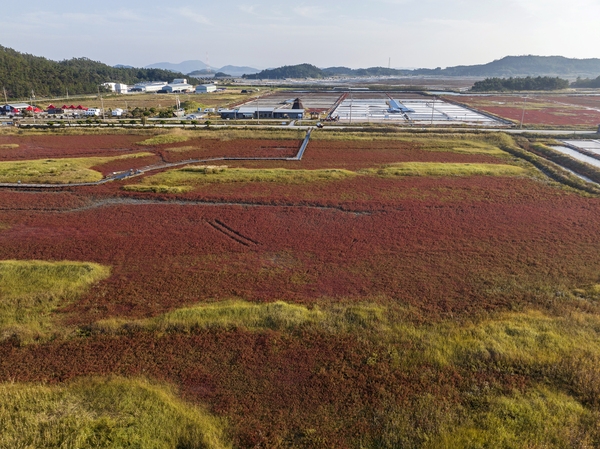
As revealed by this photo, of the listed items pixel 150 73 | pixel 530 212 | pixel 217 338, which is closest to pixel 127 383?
pixel 217 338

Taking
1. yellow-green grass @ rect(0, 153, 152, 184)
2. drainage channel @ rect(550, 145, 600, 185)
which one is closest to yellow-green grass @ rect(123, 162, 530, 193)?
drainage channel @ rect(550, 145, 600, 185)

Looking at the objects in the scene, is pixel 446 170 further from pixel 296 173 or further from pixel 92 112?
pixel 92 112

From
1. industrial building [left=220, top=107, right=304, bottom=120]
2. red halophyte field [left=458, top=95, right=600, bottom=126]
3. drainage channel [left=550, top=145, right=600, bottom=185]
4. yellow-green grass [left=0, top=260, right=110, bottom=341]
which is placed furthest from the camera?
industrial building [left=220, top=107, right=304, bottom=120]

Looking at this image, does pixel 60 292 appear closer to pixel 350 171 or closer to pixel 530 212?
pixel 350 171

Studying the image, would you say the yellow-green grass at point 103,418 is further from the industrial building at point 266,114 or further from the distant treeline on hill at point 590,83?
the distant treeline on hill at point 590,83

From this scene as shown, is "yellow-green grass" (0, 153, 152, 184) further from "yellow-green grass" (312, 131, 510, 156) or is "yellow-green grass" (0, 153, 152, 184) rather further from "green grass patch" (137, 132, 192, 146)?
"yellow-green grass" (312, 131, 510, 156)
